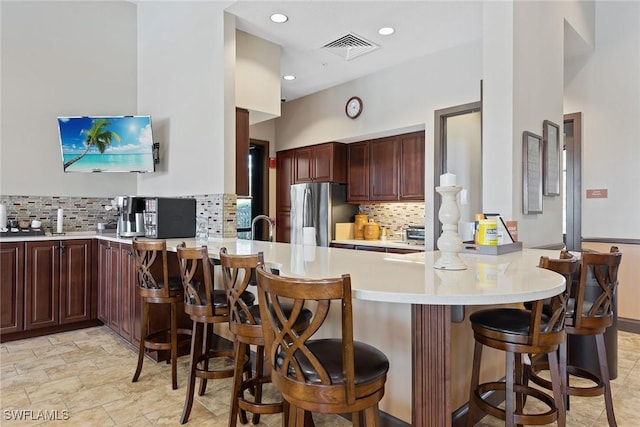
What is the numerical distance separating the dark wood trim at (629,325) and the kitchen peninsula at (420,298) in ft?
8.47

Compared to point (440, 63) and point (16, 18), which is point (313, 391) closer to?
point (440, 63)

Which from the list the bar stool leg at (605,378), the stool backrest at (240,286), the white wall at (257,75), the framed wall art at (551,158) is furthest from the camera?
the white wall at (257,75)

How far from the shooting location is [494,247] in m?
2.31

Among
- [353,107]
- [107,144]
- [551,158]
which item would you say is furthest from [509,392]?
[107,144]

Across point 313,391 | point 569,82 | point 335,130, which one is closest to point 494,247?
point 313,391

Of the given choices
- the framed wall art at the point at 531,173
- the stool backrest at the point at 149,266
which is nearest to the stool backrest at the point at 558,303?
the framed wall art at the point at 531,173

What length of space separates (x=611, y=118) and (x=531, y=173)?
1976mm

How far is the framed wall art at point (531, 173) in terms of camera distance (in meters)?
2.79

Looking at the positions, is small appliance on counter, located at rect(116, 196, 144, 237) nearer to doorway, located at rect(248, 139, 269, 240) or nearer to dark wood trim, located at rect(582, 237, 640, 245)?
doorway, located at rect(248, 139, 269, 240)

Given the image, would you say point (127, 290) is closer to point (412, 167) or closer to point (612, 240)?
point (412, 167)

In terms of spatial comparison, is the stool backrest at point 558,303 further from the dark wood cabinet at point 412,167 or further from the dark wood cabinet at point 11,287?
the dark wood cabinet at point 11,287

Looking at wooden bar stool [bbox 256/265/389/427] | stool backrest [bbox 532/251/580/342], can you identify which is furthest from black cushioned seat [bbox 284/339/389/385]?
stool backrest [bbox 532/251/580/342]

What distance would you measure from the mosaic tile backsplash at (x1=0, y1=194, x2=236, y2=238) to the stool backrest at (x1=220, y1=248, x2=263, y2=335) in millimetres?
1699

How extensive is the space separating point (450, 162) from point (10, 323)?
4737mm
